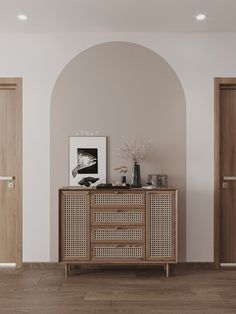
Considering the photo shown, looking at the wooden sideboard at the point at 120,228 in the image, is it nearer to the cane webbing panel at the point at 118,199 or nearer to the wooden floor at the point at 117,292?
the cane webbing panel at the point at 118,199

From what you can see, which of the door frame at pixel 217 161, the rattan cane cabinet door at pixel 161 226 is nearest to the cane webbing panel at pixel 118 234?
the rattan cane cabinet door at pixel 161 226

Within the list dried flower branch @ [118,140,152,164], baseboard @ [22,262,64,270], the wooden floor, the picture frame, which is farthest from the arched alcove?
the wooden floor

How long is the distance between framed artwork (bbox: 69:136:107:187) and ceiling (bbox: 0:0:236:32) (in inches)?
49.0

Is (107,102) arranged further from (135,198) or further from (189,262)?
(189,262)

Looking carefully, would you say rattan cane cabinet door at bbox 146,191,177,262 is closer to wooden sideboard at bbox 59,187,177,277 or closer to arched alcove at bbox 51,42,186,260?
wooden sideboard at bbox 59,187,177,277

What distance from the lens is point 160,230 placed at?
3895 mm

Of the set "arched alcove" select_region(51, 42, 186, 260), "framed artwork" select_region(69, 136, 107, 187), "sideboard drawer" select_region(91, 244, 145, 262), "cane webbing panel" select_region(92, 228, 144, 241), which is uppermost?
"arched alcove" select_region(51, 42, 186, 260)

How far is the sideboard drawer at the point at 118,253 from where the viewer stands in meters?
3.90

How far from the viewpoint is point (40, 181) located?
4.31 metres

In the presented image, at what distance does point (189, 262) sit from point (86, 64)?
2.55m

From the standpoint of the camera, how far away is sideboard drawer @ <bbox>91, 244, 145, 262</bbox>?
3898 mm

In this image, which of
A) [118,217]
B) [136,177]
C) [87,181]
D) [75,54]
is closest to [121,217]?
[118,217]

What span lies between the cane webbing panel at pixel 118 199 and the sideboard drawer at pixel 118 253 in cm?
44

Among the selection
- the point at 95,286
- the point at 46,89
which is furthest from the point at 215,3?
the point at 95,286
